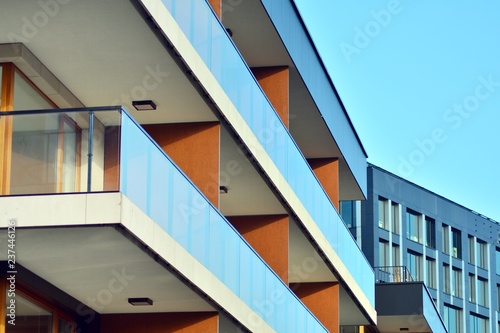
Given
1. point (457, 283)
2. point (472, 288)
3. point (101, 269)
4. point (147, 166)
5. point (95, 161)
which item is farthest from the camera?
point (472, 288)

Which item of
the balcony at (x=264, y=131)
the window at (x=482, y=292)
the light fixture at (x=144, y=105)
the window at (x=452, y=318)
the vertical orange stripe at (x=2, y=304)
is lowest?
the vertical orange stripe at (x=2, y=304)

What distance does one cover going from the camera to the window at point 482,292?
9519 cm

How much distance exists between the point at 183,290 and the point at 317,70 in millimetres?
13230

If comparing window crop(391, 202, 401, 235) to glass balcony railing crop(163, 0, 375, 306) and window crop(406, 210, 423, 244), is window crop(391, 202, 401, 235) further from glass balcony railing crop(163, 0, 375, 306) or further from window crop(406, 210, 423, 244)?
glass balcony railing crop(163, 0, 375, 306)

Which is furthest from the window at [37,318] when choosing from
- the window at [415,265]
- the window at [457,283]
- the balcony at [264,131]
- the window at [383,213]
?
the window at [457,283]

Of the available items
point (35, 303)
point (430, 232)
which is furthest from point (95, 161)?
point (430, 232)

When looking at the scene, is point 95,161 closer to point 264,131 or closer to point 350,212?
point 264,131

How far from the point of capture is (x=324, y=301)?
34125 mm

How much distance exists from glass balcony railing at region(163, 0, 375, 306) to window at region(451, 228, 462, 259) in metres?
57.0

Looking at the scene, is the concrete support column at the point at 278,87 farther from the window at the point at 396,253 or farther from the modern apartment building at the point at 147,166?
the window at the point at 396,253

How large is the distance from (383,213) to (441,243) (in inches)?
317

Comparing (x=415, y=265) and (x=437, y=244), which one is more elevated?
(x=437, y=244)

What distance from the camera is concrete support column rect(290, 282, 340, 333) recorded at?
110 ft

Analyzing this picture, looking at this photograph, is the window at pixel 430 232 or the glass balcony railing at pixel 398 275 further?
the window at pixel 430 232
